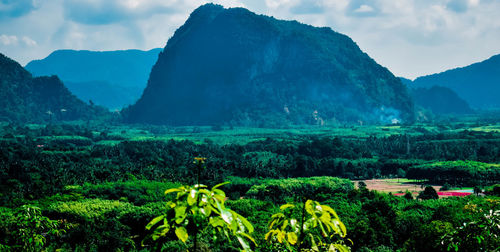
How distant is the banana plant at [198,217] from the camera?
7.01 meters

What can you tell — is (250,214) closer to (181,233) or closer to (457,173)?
(181,233)

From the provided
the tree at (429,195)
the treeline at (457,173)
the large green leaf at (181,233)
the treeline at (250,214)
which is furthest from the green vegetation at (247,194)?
the tree at (429,195)

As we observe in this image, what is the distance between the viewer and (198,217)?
7.12 m

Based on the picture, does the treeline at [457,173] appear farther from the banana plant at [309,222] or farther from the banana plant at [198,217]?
the banana plant at [198,217]

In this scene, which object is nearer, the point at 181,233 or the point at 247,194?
the point at 181,233

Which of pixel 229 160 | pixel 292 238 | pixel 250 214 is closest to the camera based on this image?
pixel 292 238

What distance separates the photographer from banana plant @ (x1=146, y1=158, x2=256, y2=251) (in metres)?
7.01

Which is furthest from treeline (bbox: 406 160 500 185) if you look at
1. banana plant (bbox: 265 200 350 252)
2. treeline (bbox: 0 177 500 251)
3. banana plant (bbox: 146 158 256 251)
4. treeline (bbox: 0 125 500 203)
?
banana plant (bbox: 146 158 256 251)

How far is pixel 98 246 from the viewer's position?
59.2 meters

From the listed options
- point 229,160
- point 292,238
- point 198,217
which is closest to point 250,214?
point 292,238

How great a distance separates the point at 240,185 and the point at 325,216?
343 ft

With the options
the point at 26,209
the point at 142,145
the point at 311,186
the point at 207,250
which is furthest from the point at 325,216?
the point at 142,145

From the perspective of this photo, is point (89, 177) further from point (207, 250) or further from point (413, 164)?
point (413, 164)

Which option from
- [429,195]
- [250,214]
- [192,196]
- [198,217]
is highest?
[192,196]
